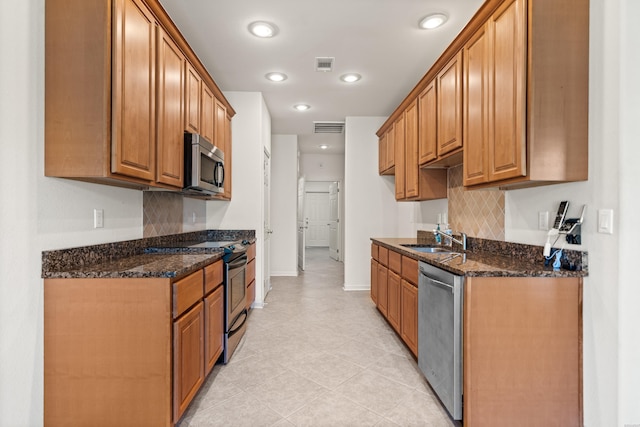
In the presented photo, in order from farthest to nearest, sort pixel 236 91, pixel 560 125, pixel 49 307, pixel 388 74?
pixel 236 91, pixel 388 74, pixel 560 125, pixel 49 307

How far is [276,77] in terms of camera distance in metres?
3.65

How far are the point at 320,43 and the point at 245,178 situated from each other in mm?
1847

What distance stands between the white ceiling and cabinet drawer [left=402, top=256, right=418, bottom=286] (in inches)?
74.3

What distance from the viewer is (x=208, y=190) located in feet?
9.78

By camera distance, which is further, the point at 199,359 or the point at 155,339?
the point at 199,359

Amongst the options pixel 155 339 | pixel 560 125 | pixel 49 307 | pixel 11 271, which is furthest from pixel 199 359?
pixel 560 125

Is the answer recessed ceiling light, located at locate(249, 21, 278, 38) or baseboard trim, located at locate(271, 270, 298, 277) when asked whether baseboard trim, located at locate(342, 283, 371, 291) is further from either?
recessed ceiling light, located at locate(249, 21, 278, 38)

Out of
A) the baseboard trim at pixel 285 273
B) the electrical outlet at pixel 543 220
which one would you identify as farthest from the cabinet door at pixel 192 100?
the baseboard trim at pixel 285 273

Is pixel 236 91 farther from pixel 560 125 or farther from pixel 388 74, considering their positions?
pixel 560 125

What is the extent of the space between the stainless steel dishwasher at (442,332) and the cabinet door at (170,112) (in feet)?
6.24

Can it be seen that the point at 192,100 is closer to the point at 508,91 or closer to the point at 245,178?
the point at 245,178

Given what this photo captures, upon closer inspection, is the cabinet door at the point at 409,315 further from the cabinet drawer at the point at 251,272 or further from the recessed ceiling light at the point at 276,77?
the recessed ceiling light at the point at 276,77

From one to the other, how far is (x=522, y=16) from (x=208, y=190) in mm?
2553

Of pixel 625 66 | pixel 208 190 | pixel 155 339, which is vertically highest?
pixel 625 66
